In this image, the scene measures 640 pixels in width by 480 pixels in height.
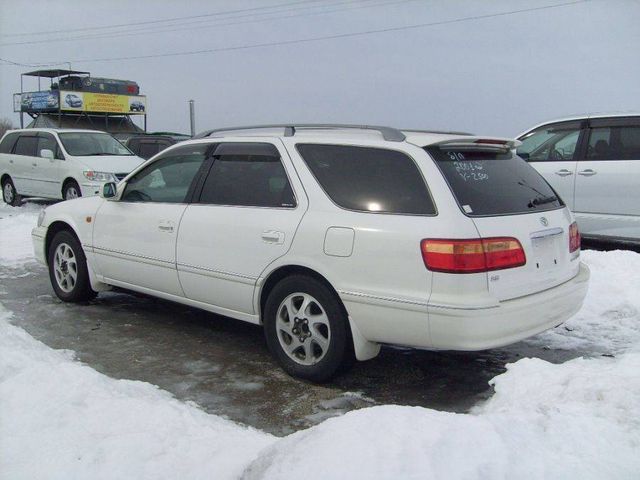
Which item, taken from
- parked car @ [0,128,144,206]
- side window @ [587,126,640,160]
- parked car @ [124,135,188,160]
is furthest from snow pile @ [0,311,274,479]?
parked car @ [124,135,188,160]

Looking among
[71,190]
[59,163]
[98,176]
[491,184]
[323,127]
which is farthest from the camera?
[59,163]

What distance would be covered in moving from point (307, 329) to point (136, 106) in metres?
60.2

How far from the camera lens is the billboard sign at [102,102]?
177 feet

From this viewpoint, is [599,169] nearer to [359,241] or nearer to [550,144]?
[550,144]

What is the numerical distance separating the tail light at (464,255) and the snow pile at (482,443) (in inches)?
32.6

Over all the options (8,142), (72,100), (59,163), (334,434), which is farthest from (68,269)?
(72,100)

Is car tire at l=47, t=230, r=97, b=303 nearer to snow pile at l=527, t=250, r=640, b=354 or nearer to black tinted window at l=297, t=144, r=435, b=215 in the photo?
black tinted window at l=297, t=144, r=435, b=215

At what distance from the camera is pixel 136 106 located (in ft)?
198

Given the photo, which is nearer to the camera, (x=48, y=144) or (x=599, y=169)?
(x=599, y=169)

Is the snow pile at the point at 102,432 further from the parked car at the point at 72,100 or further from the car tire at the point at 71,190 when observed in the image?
the parked car at the point at 72,100

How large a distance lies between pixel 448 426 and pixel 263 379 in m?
1.90

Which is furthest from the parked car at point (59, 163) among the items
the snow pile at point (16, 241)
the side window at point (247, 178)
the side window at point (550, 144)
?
the side window at point (247, 178)

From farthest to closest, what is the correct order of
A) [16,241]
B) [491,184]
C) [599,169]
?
1. [16,241]
2. [599,169]
3. [491,184]

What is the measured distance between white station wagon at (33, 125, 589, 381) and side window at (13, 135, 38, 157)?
10.2 meters
